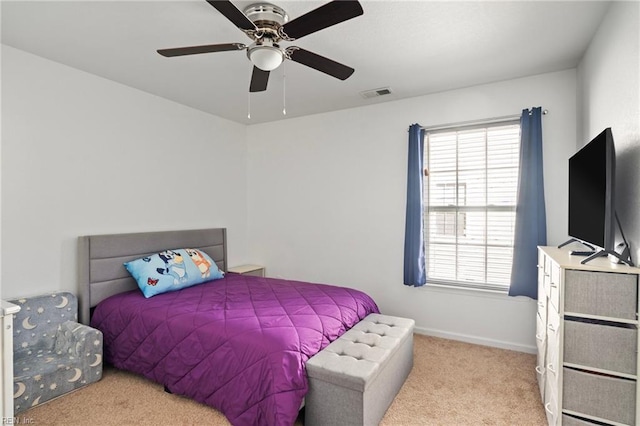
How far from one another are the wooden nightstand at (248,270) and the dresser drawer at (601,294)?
342cm

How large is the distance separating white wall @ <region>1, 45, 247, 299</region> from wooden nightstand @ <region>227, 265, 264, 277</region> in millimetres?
691

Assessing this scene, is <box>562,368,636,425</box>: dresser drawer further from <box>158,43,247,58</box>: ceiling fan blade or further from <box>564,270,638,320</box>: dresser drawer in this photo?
<box>158,43,247,58</box>: ceiling fan blade

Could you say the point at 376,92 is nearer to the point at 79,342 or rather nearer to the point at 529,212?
the point at 529,212

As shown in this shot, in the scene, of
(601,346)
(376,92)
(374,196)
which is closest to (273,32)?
(376,92)

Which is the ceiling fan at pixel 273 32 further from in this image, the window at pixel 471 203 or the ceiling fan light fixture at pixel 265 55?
the window at pixel 471 203

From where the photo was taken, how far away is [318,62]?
6.97ft

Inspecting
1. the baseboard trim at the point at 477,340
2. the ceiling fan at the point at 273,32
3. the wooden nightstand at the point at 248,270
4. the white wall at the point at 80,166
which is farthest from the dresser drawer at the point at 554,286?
the white wall at the point at 80,166

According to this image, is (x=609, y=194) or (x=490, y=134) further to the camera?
(x=490, y=134)

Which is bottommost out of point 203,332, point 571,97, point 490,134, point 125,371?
point 125,371

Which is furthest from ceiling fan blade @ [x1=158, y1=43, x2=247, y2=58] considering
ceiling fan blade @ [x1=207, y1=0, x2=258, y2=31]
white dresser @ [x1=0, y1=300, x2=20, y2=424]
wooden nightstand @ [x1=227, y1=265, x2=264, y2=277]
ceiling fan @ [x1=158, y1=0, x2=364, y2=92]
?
wooden nightstand @ [x1=227, y1=265, x2=264, y2=277]

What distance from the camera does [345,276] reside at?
4.08m

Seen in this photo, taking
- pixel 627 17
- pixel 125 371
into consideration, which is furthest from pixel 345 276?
pixel 627 17

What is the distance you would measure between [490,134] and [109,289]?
12.7ft

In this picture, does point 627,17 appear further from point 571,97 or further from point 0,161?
point 0,161
